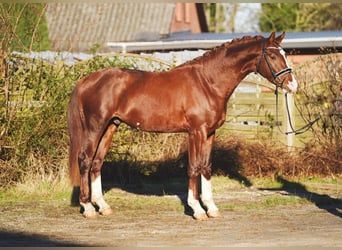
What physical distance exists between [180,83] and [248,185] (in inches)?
140

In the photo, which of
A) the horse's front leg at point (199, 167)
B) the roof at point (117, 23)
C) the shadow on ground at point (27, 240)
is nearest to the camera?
the shadow on ground at point (27, 240)

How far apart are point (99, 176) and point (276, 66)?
9.50ft

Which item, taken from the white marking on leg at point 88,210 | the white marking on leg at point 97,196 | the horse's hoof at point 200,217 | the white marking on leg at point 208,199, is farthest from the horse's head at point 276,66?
the white marking on leg at point 88,210

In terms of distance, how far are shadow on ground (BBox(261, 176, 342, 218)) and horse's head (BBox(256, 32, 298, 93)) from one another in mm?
1881

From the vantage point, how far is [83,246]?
25.9ft

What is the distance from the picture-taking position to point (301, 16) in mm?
38844

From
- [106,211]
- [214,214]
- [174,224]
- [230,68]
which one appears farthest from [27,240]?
[230,68]

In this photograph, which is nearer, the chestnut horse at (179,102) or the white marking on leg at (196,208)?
the white marking on leg at (196,208)

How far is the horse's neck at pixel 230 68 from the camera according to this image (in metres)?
10.3

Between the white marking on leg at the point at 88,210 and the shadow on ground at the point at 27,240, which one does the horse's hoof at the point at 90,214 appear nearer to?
the white marking on leg at the point at 88,210

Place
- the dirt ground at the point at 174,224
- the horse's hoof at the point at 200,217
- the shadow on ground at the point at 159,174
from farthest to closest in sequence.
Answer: the shadow on ground at the point at 159,174 < the horse's hoof at the point at 200,217 < the dirt ground at the point at 174,224

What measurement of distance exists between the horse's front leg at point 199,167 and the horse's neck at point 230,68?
65cm

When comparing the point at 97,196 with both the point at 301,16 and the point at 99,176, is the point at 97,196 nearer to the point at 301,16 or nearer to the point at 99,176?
the point at 99,176

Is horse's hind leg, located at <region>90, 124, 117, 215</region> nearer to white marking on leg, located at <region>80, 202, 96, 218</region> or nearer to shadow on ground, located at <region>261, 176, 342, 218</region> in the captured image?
white marking on leg, located at <region>80, 202, 96, 218</region>
